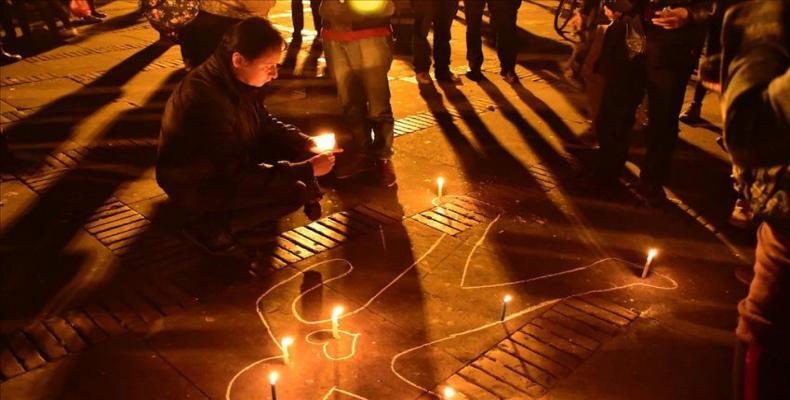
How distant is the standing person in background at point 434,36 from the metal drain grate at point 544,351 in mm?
5125

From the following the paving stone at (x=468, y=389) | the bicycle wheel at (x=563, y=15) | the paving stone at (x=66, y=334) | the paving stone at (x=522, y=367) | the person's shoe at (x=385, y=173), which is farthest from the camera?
the bicycle wheel at (x=563, y=15)

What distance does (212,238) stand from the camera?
13.3 feet

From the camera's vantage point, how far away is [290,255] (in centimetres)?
424

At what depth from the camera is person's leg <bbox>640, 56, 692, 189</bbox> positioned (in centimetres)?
442

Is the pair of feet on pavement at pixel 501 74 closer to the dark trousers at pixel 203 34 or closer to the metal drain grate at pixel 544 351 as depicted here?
the dark trousers at pixel 203 34

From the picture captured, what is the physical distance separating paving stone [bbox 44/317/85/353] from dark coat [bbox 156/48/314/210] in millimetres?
952

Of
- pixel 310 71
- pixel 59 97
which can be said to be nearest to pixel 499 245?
pixel 310 71

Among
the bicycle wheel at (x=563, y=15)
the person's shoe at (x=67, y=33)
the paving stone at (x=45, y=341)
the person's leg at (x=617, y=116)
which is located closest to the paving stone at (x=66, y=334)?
the paving stone at (x=45, y=341)

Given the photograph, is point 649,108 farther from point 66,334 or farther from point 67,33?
point 67,33

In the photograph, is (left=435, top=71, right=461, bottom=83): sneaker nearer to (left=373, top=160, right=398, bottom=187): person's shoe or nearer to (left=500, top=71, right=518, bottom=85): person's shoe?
(left=500, top=71, right=518, bottom=85): person's shoe

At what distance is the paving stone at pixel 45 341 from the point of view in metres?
3.27

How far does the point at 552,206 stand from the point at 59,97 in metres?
6.25

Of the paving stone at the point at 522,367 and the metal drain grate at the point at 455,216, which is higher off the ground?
the metal drain grate at the point at 455,216

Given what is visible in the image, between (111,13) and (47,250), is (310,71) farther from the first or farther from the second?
(111,13)
